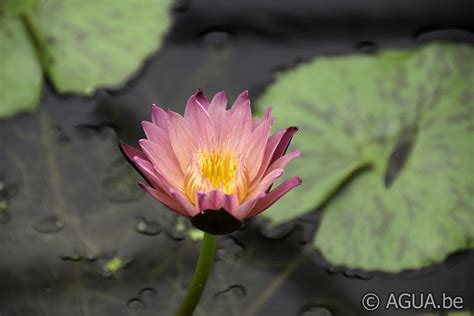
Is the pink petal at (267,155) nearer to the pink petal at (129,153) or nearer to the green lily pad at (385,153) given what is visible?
the pink petal at (129,153)

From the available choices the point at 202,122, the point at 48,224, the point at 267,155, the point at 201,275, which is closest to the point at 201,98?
the point at 202,122

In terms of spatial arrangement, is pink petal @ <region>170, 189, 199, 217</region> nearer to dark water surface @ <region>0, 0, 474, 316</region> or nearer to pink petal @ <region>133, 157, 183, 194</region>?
pink petal @ <region>133, 157, 183, 194</region>

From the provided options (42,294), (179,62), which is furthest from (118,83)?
(42,294)

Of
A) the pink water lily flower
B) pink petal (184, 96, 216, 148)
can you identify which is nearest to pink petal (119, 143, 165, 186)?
the pink water lily flower

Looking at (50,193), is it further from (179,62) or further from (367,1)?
(367,1)

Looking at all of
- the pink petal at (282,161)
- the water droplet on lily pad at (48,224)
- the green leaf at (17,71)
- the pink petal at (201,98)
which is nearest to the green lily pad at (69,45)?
the green leaf at (17,71)

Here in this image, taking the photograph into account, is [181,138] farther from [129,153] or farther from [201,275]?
[201,275]
